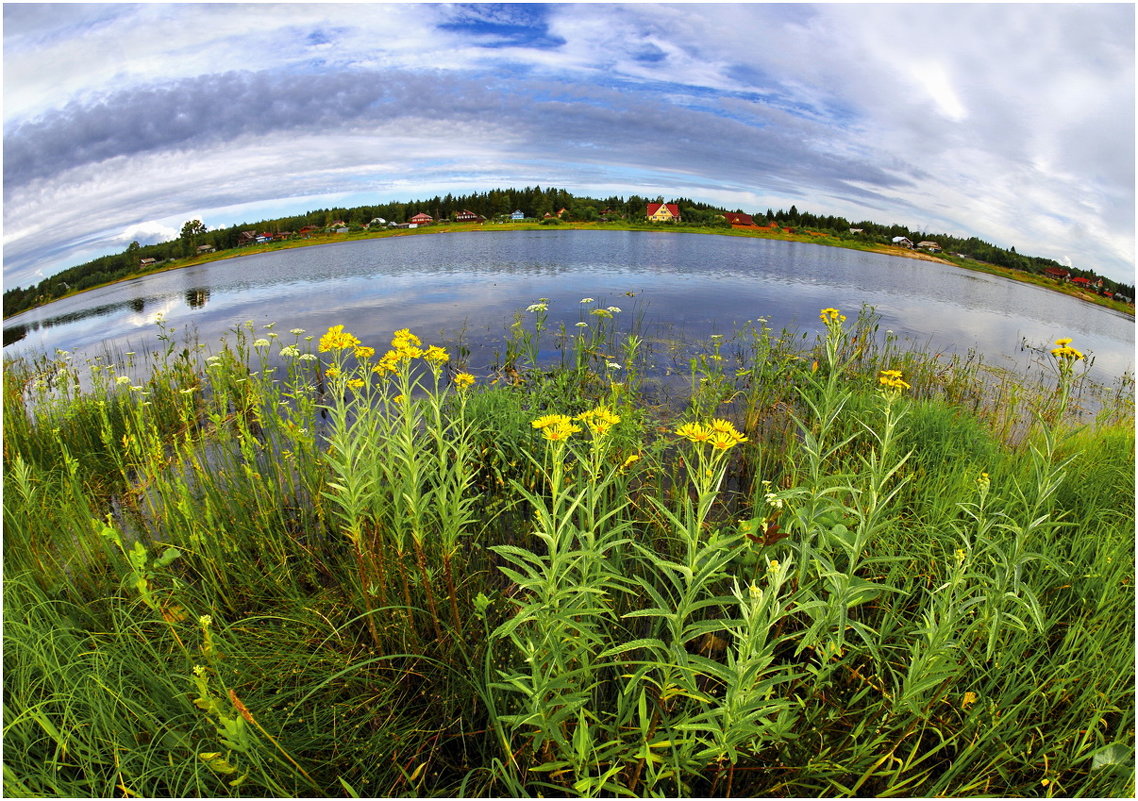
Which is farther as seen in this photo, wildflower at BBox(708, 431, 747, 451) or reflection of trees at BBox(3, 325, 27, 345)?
reflection of trees at BBox(3, 325, 27, 345)

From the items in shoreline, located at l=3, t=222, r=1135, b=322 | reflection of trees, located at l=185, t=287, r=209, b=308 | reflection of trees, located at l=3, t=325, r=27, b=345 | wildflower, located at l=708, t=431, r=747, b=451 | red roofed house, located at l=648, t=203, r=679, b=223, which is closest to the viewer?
wildflower, located at l=708, t=431, r=747, b=451

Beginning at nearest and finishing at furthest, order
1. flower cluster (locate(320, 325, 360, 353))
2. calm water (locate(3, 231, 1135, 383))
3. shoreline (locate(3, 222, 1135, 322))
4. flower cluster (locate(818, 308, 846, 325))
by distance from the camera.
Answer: flower cluster (locate(818, 308, 846, 325)), flower cluster (locate(320, 325, 360, 353)), calm water (locate(3, 231, 1135, 383)), shoreline (locate(3, 222, 1135, 322))

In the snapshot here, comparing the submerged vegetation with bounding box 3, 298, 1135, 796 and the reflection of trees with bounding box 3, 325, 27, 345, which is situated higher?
the reflection of trees with bounding box 3, 325, 27, 345

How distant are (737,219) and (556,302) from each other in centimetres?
4101

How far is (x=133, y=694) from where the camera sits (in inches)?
78.8

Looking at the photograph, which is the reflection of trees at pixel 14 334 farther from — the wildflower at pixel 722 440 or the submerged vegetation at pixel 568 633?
the wildflower at pixel 722 440

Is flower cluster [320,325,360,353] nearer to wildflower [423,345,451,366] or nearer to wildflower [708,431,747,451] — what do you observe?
wildflower [423,345,451,366]

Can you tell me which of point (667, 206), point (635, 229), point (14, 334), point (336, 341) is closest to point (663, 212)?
point (667, 206)

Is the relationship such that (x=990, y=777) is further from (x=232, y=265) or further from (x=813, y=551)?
(x=232, y=265)

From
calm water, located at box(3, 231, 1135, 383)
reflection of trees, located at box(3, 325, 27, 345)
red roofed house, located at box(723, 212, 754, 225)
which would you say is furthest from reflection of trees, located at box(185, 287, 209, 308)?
red roofed house, located at box(723, 212, 754, 225)

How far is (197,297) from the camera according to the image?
1644cm

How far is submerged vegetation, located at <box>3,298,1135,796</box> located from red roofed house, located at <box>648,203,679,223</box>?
4825 centimetres

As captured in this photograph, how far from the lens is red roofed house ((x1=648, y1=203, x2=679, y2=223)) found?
4780 centimetres

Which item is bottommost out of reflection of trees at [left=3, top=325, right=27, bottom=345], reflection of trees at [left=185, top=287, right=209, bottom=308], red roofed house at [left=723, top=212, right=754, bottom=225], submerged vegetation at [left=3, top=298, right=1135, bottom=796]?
submerged vegetation at [left=3, top=298, right=1135, bottom=796]
